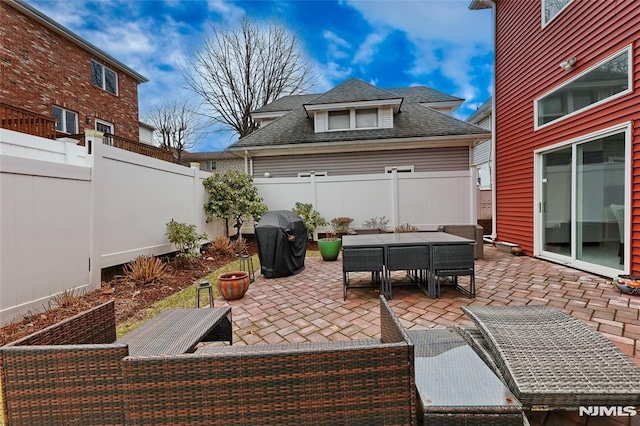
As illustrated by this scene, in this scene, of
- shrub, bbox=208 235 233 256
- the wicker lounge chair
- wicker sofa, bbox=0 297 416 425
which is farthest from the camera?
shrub, bbox=208 235 233 256

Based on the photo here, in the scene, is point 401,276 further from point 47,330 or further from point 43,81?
point 43,81

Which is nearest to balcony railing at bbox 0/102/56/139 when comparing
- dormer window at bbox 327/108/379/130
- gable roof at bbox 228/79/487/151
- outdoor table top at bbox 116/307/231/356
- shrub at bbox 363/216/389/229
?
gable roof at bbox 228/79/487/151

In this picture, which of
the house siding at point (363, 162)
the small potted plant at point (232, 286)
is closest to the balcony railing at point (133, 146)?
the house siding at point (363, 162)

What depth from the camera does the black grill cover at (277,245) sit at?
491cm

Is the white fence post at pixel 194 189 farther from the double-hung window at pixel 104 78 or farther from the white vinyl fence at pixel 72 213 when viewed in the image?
the double-hung window at pixel 104 78

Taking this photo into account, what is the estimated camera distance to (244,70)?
50.7 ft

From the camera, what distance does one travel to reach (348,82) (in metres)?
11.4

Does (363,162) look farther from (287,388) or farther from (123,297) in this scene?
(287,388)

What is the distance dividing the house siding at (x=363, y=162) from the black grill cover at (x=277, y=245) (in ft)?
16.9

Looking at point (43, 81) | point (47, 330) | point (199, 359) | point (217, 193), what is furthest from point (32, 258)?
point (43, 81)

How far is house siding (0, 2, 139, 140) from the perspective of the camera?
8.17m

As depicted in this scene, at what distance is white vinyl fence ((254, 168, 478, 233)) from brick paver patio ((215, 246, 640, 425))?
2.95 m

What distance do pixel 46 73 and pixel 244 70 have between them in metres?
8.49

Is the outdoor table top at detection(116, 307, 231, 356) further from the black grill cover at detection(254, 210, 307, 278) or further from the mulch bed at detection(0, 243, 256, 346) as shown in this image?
the black grill cover at detection(254, 210, 307, 278)
